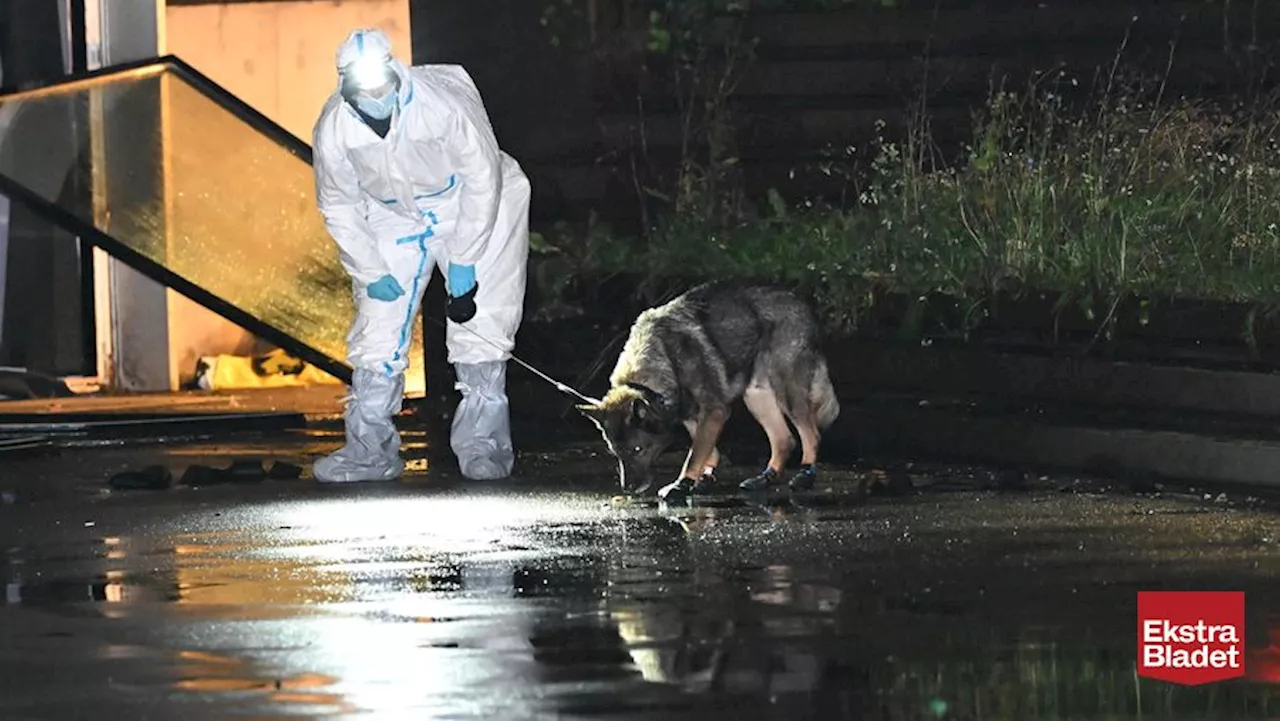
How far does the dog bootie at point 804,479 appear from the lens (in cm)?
1361

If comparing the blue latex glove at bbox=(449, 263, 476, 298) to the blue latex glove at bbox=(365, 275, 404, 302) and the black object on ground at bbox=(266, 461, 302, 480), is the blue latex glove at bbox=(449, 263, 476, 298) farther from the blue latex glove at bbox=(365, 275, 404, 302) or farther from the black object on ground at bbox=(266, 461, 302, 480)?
the black object on ground at bbox=(266, 461, 302, 480)

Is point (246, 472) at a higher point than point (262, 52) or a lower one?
lower

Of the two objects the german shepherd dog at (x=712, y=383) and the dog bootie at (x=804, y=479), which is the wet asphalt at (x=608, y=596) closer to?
the dog bootie at (x=804, y=479)

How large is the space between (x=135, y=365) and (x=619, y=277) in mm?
4543

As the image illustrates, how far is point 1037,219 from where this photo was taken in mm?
15438

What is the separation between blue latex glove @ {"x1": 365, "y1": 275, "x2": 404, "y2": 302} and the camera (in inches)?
559

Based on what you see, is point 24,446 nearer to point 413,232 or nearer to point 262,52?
point 413,232

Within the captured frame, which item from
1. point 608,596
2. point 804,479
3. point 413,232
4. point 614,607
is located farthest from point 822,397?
point 614,607

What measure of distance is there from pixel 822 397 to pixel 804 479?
15.9 inches

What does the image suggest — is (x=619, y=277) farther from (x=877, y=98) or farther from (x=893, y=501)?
(x=893, y=501)

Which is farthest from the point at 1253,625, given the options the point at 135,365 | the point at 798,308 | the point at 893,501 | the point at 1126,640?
the point at 135,365

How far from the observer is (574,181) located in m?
18.6

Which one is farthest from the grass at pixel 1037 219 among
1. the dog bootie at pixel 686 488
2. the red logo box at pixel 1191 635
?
the red logo box at pixel 1191 635

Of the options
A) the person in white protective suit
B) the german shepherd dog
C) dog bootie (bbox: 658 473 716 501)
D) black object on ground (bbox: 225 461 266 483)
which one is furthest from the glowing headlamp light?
black object on ground (bbox: 225 461 266 483)
